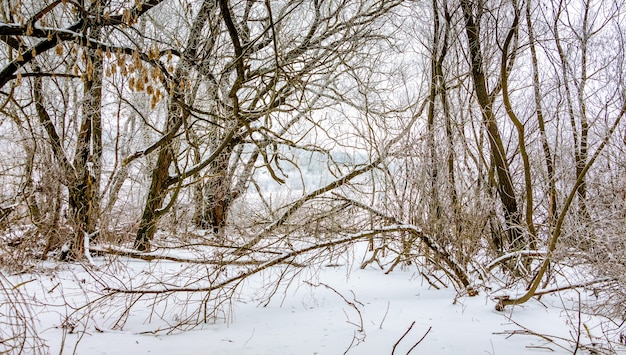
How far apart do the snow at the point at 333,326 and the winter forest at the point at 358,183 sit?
1.4 inches

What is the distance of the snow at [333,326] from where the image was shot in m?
2.76

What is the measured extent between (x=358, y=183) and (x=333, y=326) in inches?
99.9

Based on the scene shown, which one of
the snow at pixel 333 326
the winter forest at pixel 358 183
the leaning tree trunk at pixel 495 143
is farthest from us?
the leaning tree trunk at pixel 495 143

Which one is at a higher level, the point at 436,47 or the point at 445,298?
the point at 436,47

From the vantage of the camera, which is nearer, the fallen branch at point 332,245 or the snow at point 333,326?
the snow at point 333,326

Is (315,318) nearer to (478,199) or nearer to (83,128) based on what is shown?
(478,199)

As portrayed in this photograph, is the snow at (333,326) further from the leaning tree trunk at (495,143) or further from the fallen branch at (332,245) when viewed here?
the leaning tree trunk at (495,143)

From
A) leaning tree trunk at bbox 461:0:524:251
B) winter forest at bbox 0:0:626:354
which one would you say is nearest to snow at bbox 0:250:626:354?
winter forest at bbox 0:0:626:354

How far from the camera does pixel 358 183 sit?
5469 mm

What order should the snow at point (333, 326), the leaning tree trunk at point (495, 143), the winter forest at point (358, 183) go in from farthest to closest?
the leaning tree trunk at point (495, 143), the winter forest at point (358, 183), the snow at point (333, 326)

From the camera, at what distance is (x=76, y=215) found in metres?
6.08

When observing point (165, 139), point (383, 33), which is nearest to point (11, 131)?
point (165, 139)

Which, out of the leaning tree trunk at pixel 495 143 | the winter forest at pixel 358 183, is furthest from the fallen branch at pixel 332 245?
the leaning tree trunk at pixel 495 143

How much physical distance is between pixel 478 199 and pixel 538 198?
102 cm
